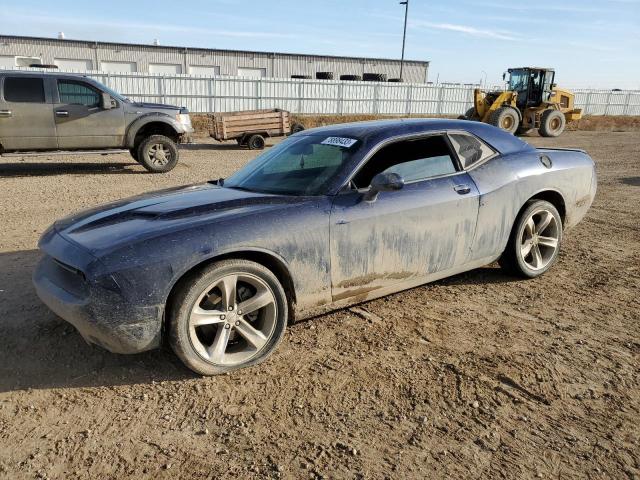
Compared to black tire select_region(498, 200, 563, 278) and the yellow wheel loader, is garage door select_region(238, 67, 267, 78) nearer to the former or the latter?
the yellow wheel loader

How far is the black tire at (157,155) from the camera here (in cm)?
1115

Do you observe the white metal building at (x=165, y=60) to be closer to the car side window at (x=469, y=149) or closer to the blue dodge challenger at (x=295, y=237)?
the blue dodge challenger at (x=295, y=237)

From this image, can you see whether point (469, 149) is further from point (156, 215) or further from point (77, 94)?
point (77, 94)

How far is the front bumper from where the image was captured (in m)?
2.81

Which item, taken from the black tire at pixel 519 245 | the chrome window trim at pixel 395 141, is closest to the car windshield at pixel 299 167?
the chrome window trim at pixel 395 141

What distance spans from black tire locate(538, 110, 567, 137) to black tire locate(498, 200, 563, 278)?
1954cm

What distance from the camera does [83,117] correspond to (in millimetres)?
10586

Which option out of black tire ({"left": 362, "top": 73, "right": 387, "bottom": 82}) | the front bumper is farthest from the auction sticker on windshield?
black tire ({"left": 362, "top": 73, "right": 387, "bottom": 82})

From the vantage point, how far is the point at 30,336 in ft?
11.8

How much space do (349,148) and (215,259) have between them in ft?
4.45

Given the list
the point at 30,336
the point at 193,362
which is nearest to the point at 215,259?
the point at 193,362

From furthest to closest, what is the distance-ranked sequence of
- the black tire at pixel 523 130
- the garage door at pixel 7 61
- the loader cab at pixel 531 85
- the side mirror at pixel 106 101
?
the garage door at pixel 7 61 < the black tire at pixel 523 130 < the loader cab at pixel 531 85 < the side mirror at pixel 106 101

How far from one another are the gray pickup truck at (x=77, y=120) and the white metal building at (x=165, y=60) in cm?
2397

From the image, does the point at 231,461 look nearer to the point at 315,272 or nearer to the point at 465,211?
the point at 315,272
